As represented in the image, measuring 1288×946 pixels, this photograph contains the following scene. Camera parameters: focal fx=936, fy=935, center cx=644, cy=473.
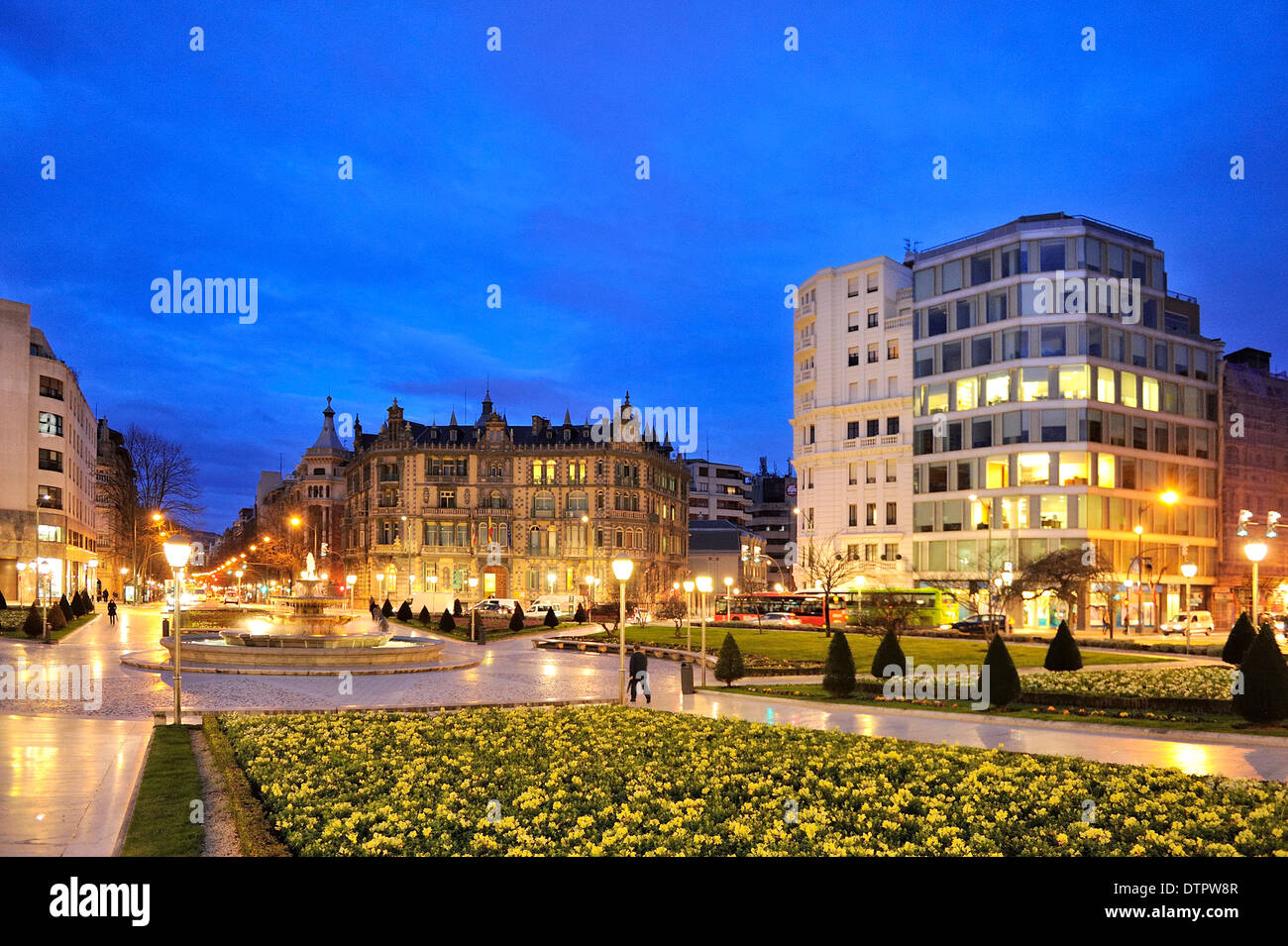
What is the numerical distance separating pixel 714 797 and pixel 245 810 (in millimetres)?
5811

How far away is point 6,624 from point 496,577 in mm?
48845

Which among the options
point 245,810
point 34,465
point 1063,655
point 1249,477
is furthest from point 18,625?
point 1249,477

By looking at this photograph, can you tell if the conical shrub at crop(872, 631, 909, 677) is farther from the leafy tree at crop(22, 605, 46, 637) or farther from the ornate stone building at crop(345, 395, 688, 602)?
the ornate stone building at crop(345, 395, 688, 602)

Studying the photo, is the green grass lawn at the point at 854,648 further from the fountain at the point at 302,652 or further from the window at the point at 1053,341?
the window at the point at 1053,341

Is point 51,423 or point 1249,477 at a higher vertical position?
point 51,423

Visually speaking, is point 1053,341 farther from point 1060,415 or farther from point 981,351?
point 1060,415

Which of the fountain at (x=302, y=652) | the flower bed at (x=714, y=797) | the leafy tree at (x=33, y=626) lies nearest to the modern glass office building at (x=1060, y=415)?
the fountain at (x=302, y=652)

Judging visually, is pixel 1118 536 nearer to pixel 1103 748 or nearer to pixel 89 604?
pixel 1103 748

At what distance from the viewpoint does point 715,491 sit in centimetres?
15200

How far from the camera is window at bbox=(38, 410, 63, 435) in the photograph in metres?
72.4

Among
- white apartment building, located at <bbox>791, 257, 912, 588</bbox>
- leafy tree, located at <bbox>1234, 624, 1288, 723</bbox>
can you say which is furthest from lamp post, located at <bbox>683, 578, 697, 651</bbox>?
white apartment building, located at <bbox>791, 257, 912, 588</bbox>

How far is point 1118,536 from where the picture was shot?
6650 centimetres

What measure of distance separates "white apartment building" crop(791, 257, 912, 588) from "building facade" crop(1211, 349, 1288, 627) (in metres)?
24.4
